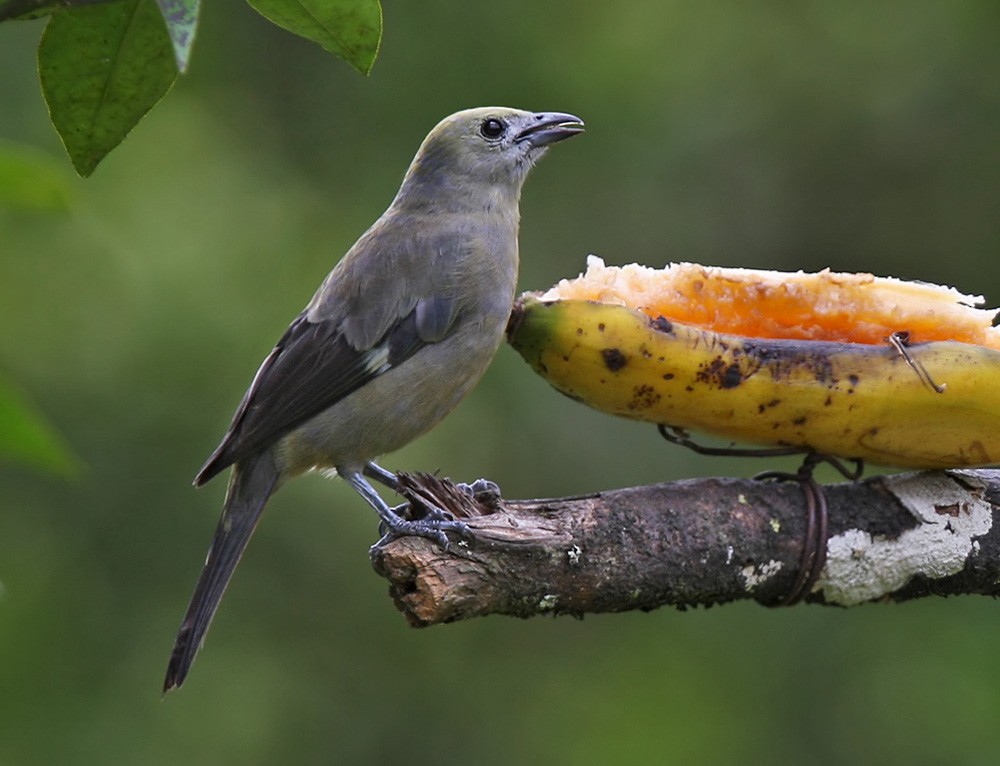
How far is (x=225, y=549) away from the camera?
3.40m

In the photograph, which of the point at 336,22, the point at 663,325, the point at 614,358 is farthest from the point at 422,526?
the point at 336,22

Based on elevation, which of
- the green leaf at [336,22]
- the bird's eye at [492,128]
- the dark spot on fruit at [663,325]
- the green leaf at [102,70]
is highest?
the bird's eye at [492,128]

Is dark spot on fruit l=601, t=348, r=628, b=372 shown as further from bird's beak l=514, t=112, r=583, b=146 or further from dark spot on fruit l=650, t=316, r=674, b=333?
bird's beak l=514, t=112, r=583, b=146

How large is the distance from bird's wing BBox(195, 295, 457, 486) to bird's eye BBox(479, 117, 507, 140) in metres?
0.71

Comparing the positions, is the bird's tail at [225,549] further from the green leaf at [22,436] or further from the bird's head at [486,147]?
the green leaf at [22,436]

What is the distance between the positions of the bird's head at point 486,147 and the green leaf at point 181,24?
2597mm

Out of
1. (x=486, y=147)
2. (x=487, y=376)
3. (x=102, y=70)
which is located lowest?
(x=487, y=376)

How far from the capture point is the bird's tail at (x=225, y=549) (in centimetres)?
319

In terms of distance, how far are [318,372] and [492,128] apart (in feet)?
3.29

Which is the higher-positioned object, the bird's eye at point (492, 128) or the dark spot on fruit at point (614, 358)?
the bird's eye at point (492, 128)

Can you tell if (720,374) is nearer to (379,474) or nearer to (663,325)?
(663,325)

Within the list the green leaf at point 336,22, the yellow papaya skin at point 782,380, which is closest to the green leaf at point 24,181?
the green leaf at point 336,22

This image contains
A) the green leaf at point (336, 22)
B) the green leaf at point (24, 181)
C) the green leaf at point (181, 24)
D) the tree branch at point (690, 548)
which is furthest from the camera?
the tree branch at point (690, 548)

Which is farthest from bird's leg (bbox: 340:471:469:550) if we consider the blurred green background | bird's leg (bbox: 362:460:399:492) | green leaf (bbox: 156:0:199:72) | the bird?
the blurred green background
